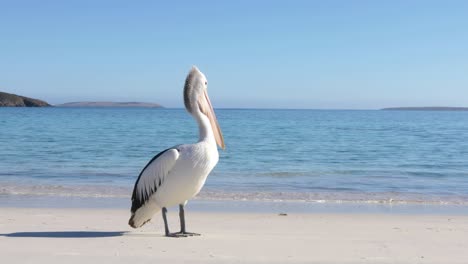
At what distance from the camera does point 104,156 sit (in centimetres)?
2136

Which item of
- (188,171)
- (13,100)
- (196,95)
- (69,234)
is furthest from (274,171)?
(13,100)

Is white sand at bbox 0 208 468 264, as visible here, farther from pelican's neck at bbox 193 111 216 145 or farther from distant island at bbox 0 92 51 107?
distant island at bbox 0 92 51 107

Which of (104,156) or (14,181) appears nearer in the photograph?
(14,181)

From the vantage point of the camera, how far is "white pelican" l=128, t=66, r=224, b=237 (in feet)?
20.0

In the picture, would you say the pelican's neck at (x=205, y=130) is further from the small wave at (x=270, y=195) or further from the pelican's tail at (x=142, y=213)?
the small wave at (x=270, y=195)

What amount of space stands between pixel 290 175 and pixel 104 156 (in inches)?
311

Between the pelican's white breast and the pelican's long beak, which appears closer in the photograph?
the pelican's white breast

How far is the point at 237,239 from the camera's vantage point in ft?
20.4

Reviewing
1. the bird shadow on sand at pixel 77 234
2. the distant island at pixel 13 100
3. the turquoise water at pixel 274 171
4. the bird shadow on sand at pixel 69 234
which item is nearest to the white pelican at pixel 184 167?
the bird shadow on sand at pixel 77 234

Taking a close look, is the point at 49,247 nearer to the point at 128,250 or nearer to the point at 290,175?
the point at 128,250

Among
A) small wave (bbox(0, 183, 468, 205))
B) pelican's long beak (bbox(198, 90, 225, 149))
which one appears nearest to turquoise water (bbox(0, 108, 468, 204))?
small wave (bbox(0, 183, 468, 205))

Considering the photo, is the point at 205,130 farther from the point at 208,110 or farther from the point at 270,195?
the point at 270,195

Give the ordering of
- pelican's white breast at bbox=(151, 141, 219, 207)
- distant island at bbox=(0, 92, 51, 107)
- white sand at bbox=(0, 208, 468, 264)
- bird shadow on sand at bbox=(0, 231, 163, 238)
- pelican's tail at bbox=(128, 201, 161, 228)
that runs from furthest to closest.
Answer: distant island at bbox=(0, 92, 51, 107)
pelican's tail at bbox=(128, 201, 161, 228)
bird shadow on sand at bbox=(0, 231, 163, 238)
pelican's white breast at bbox=(151, 141, 219, 207)
white sand at bbox=(0, 208, 468, 264)

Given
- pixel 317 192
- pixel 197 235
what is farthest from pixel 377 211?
pixel 197 235
